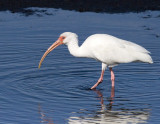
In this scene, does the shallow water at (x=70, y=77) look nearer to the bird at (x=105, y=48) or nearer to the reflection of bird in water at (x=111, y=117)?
the reflection of bird in water at (x=111, y=117)

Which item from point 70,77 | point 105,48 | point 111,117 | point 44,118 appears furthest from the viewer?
point 70,77

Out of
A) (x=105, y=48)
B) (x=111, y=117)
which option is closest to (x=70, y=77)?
(x=105, y=48)

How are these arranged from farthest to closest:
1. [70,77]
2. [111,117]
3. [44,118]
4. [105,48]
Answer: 1. [70,77]
2. [105,48]
3. [111,117]
4. [44,118]

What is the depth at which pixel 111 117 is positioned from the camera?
34.6ft

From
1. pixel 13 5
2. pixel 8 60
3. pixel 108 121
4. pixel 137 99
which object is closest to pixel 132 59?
pixel 137 99

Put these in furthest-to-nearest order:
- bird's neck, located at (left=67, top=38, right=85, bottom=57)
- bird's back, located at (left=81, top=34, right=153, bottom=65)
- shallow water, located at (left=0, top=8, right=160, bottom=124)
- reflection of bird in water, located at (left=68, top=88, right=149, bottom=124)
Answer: bird's neck, located at (left=67, top=38, right=85, bottom=57), bird's back, located at (left=81, top=34, right=153, bottom=65), shallow water, located at (left=0, top=8, right=160, bottom=124), reflection of bird in water, located at (left=68, top=88, right=149, bottom=124)

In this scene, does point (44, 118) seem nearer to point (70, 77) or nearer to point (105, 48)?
point (105, 48)

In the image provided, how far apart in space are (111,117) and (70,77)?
288cm

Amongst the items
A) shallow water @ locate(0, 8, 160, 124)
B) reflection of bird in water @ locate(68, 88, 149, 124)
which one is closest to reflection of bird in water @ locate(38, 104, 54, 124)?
shallow water @ locate(0, 8, 160, 124)

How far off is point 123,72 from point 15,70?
2.70 metres

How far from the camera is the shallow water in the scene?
34.9 feet

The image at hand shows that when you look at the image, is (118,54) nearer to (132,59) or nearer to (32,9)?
(132,59)

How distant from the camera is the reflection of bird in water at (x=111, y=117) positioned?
33.5ft

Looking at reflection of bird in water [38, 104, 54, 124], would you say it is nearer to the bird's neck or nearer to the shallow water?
the shallow water
